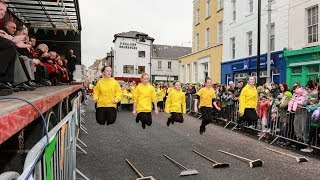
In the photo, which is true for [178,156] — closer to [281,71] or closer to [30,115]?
[30,115]

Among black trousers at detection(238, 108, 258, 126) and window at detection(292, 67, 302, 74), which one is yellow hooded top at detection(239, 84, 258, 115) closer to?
black trousers at detection(238, 108, 258, 126)

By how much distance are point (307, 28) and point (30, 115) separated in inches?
756

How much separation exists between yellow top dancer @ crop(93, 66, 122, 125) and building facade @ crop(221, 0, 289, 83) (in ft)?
46.8

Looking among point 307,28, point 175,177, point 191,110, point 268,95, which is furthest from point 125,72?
point 175,177

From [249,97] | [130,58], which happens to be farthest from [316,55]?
[130,58]


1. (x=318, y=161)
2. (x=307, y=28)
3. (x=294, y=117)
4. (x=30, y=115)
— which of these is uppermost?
(x=307, y=28)

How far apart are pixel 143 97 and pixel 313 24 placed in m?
12.8

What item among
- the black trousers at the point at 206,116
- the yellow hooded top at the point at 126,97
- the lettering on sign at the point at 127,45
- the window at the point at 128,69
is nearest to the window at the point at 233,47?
the yellow hooded top at the point at 126,97

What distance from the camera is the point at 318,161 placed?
9.08 meters

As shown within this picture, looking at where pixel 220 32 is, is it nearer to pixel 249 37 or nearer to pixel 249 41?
pixel 249 37

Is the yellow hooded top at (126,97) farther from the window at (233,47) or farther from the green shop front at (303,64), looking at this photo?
the green shop front at (303,64)

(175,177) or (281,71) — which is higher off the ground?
(281,71)

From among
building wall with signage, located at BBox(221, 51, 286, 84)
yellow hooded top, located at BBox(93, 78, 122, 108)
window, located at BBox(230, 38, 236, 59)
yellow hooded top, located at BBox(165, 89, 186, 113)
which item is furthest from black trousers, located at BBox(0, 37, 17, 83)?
window, located at BBox(230, 38, 236, 59)

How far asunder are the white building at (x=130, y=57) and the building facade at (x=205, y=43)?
5.19m
